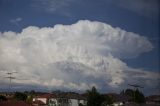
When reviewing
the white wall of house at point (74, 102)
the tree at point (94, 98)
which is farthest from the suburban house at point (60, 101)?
the tree at point (94, 98)

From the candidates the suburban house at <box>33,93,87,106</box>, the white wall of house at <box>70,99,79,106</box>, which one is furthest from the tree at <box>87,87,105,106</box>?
the white wall of house at <box>70,99,79,106</box>

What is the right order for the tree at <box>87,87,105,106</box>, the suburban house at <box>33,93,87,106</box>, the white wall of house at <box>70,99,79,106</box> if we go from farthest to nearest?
the white wall of house at <box>70,99,79,106</box> < the suburban house at <box>33,93,87,106</box> < the tree at <box>87,87,105,106</box>

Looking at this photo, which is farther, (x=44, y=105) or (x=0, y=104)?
(x=44, y=105)

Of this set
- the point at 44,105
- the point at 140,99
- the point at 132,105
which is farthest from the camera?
the point at 44,105

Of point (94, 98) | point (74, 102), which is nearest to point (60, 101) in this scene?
point (74, 102)

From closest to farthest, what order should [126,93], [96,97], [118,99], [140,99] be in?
[96,97] < [140,99] < [118,99] < [126,93]

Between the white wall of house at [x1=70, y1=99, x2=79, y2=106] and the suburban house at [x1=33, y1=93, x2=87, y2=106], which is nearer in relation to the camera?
the suburban house at [x1=33, y1=93, x2=87, y2=106]

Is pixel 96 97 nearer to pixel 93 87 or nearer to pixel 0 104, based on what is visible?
pixel 93 87

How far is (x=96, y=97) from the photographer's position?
81.1 feet

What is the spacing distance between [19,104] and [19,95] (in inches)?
515

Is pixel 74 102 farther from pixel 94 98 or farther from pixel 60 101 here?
pixel 94 98

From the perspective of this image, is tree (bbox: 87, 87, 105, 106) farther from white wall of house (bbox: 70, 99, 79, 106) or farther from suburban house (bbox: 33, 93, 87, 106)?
white wall of house (bbox: 70, 99, 79, 106)

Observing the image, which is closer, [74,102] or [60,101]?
[60,101]

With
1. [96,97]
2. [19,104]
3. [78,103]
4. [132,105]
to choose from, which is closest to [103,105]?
[96,97]
